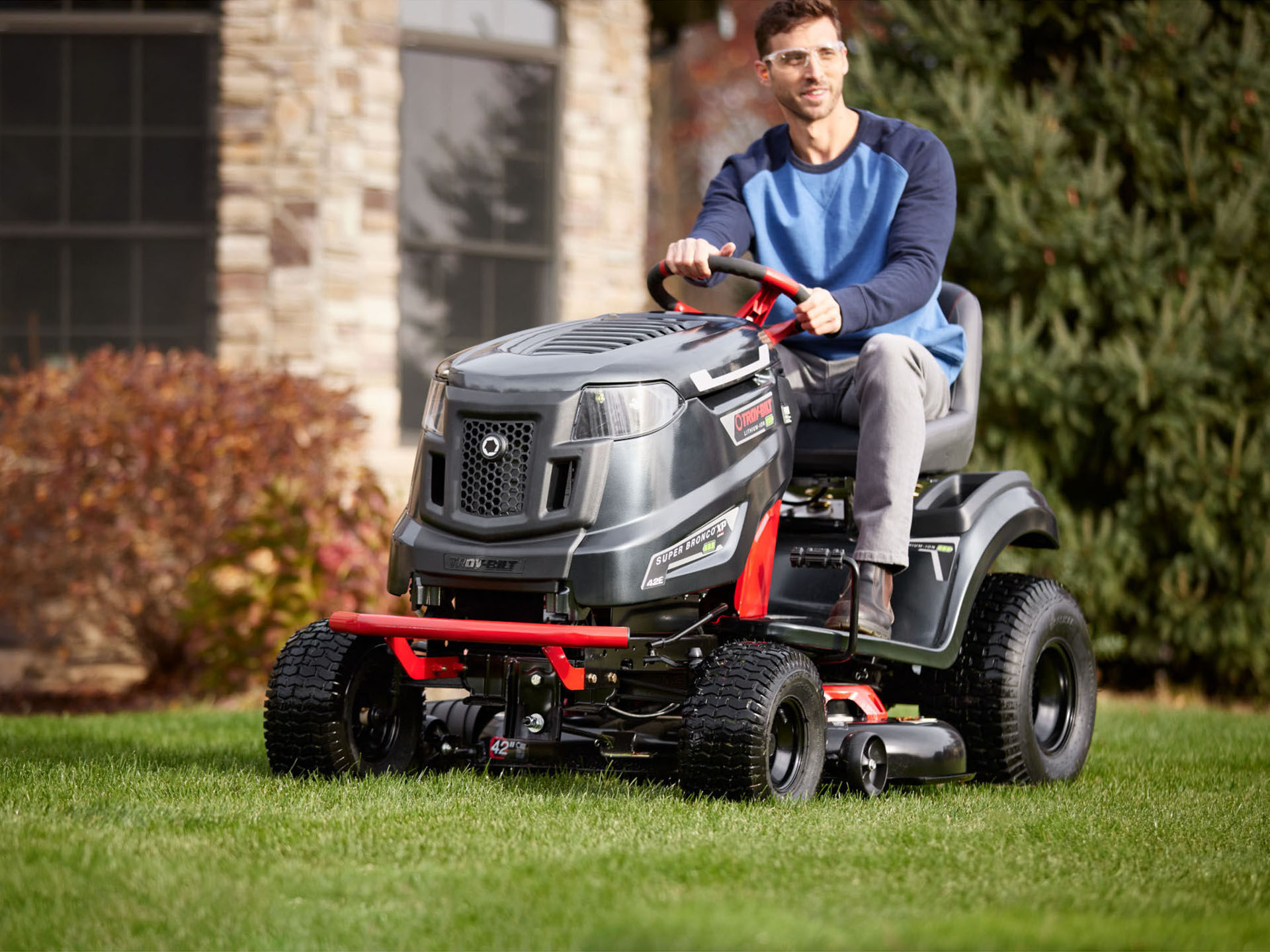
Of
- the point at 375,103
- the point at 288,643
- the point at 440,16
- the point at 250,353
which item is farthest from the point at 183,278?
the point at 288,643

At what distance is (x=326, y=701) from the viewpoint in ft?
13.5

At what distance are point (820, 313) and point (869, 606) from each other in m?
0.74

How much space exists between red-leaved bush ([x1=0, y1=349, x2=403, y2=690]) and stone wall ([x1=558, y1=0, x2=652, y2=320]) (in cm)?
240

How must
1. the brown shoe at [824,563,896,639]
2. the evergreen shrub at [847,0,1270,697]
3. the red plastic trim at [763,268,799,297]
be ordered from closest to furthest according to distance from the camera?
the brown shoe at [824,563,896,639] → the red plastic trim at [763,268,799,297] → the evergreen shrub at [847,0,1270,697]

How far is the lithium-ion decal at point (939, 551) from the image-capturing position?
4574mm

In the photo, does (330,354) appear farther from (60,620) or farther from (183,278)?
(60,620)

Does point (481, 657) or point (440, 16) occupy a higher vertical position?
point (440, 16)

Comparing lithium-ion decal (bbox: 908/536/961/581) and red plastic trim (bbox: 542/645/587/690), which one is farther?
lithium-ion decal (bbox: 908/536/961/581)

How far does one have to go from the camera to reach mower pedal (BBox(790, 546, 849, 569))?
4.28 meters

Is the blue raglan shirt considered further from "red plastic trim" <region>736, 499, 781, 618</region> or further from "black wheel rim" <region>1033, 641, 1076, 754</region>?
"black wheel rim" <region>1033, 641, 1076, 754</region>

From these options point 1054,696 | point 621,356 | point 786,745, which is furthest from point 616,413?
point 1054,696

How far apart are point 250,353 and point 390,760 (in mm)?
5070

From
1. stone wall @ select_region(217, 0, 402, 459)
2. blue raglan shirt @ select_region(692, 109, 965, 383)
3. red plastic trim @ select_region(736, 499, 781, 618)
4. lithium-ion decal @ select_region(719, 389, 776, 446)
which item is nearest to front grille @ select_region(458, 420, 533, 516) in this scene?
lithium-ion decal @ select_region(719, 389, 776, 446)

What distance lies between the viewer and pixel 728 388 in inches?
164
